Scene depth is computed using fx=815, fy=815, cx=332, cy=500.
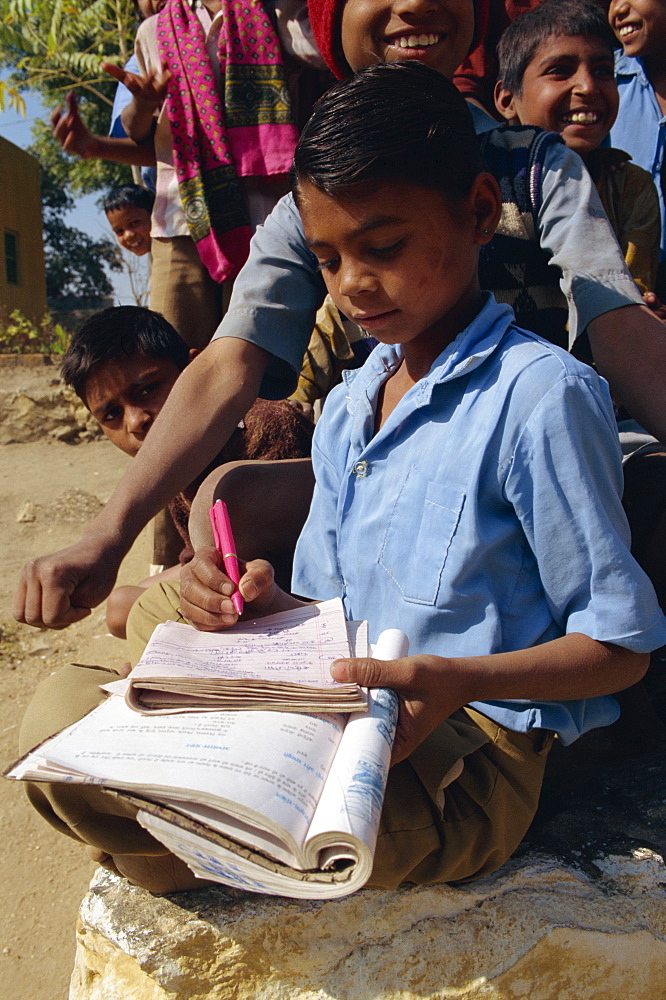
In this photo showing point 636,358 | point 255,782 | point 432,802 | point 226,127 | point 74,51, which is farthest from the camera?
point 74,51

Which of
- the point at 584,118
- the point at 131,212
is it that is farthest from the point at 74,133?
the point at 584,118

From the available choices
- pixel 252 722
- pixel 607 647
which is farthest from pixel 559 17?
pixel 252 722

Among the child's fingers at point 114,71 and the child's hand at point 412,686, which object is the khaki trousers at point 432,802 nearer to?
the child's hand at point 412,686

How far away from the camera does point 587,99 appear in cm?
234

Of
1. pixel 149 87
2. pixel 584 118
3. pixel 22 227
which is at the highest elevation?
pixel 22 227

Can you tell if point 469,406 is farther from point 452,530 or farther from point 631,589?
point 631,589

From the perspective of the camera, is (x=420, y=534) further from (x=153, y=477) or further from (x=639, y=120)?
(x=639, y=120)

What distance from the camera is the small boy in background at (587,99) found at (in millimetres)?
2322

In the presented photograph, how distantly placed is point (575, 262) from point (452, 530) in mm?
768

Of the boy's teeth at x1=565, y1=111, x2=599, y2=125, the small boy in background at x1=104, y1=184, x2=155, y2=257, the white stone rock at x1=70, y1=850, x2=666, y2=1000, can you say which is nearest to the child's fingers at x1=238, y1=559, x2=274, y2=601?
the white stone rock at x1=70, y1=850, x2=666, y2=1000

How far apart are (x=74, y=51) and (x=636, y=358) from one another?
9689 mm

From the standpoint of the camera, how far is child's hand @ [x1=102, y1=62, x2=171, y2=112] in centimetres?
301

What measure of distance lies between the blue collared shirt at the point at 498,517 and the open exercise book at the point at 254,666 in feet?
0.53

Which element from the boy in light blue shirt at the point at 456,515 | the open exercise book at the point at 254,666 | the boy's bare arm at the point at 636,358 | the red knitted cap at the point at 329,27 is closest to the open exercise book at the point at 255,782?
the open exercise book at the point at 254,666
